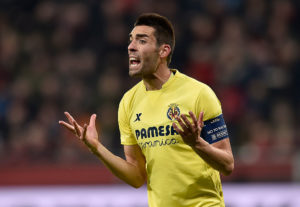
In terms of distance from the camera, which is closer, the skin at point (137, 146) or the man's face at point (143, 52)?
the skin at point (137, 146)

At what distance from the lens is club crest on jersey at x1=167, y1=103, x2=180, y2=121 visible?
14.7 feet

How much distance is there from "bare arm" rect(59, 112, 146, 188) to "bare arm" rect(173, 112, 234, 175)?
67cm

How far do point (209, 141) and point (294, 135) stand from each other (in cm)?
499

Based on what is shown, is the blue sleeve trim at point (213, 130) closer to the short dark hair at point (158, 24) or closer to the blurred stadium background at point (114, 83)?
the short dark hair at point (158, 24)

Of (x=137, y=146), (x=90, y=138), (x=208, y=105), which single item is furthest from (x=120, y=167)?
(x=208, y=105)

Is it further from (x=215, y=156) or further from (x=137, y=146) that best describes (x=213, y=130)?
(x=137, y=146)

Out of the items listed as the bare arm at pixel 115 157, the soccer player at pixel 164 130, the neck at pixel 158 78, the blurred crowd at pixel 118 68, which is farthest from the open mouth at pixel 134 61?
the blurred crowd at pixel 118 68

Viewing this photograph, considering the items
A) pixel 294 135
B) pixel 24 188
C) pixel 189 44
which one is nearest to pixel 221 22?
pixel 189 44

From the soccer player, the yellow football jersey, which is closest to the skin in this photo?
the soccer player

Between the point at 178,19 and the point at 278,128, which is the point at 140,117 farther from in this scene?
the point at 178,19

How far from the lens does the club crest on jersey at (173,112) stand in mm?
4477

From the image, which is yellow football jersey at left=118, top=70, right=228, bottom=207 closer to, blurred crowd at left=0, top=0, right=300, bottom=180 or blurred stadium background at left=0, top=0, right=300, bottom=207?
blurred stadium background at left=0, top=0, right=300, bottom=207

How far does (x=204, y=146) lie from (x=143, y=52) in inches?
34.9

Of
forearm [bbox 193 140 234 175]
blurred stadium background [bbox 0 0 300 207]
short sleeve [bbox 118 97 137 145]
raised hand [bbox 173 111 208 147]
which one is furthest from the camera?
blurred stadium background [bbox 0 0 300 207]
